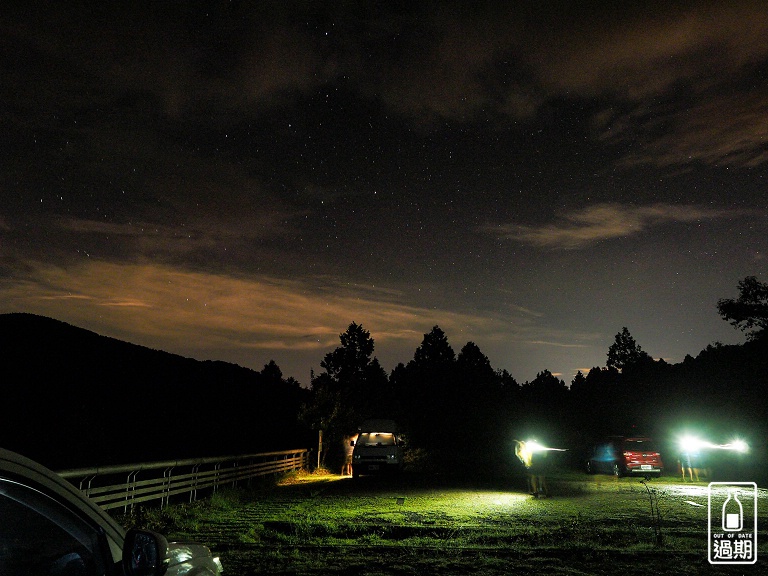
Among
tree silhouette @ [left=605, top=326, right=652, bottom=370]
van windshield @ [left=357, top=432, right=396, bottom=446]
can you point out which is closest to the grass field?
van windshield @ [left=357, top=432, right=396, bottom=446]

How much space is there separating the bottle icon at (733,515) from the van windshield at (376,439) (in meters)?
17.9

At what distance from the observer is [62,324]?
141 metres

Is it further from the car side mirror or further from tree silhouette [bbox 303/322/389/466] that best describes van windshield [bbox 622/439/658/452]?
the car side mirror

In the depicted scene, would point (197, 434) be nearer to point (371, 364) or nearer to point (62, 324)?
point (371, 364)

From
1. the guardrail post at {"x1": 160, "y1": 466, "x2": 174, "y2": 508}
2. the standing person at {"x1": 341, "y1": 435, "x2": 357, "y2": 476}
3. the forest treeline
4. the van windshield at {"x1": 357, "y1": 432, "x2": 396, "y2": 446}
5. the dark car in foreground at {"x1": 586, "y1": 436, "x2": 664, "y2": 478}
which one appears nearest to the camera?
the guardrail post at {"x1": 160, "y1": 466, "x2": 174, "y2": 508}

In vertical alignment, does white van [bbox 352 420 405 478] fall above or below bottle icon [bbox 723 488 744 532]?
below

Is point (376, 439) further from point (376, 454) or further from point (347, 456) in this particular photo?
point (347, 456)

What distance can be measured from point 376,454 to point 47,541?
→ 30030 millimetres

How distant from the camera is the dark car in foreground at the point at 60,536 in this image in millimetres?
2240

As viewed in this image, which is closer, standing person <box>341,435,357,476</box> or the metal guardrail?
the metal guardrail

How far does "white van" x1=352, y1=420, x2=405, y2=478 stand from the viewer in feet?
104

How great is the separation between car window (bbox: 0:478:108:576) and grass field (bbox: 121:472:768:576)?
6109mm

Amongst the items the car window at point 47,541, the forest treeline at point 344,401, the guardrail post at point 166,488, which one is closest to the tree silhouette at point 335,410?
the forest treeline at point 344,401

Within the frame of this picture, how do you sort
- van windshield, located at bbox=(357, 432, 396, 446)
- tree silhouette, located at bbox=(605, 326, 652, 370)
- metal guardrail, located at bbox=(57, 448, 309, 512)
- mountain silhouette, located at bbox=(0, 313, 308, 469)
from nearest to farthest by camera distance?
metal guardrail, located at bbox=(57, 448, 309, 512) → van windshield, located at bbox=(357, 432, 396, 446) → mountain silhouette, located at bbox=(0, 313, 308, 469) → tree silhouette, located at bbox=(605, 326, 652, 370)
